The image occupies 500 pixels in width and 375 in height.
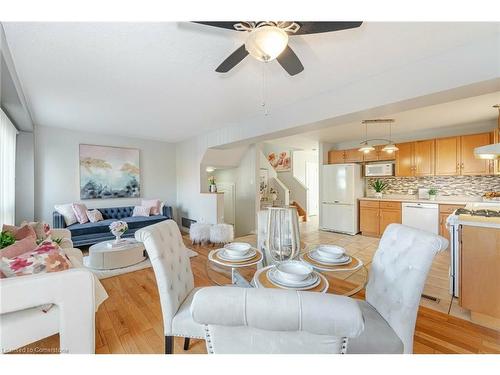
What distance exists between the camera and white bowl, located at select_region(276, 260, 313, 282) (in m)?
1.11

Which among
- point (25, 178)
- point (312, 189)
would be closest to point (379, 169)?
point (312, 189)

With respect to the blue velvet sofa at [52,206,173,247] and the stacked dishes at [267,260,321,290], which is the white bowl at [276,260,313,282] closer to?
the stacked dishes at [267,260,321,290]

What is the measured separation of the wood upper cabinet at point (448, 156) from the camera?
398cm

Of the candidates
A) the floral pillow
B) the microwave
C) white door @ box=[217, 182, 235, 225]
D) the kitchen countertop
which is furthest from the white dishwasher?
the floral pillow

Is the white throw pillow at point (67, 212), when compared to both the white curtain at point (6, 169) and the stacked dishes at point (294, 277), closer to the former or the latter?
the white curtain at point (6, 169)

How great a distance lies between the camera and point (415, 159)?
443cm

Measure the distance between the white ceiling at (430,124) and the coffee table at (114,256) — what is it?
→ 376 centimetres

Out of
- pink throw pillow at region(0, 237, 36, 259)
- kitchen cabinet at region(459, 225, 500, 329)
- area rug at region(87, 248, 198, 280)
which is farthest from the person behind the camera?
area rug at region(87, 248, 198, 280)

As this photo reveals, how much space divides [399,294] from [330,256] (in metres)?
0.43

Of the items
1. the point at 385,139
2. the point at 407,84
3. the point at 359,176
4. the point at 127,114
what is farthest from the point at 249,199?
the point at 407,84

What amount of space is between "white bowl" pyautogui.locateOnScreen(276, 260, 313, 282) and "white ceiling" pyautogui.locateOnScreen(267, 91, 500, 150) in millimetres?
2130

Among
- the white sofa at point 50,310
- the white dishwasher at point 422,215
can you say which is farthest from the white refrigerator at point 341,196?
the white sofa at point 50,310

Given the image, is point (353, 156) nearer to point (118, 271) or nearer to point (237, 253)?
point (237, 253)
